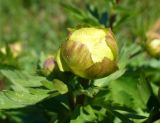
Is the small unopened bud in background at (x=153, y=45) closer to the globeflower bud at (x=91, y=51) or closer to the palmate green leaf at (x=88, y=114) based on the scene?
the palmate green leaf at (x=88, y=114)

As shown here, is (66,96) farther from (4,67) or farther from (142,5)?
(142,5)

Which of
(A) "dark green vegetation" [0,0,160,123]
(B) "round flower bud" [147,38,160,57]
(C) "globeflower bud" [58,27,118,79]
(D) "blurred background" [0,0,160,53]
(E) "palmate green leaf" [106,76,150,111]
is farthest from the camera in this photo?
(D) "blurred background" [0,0,160,53]

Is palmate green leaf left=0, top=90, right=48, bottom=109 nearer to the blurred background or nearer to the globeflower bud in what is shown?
the globeflower bud

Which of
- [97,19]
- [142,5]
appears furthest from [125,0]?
[97,19]

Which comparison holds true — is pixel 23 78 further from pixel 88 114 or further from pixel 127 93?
pixel 127 93

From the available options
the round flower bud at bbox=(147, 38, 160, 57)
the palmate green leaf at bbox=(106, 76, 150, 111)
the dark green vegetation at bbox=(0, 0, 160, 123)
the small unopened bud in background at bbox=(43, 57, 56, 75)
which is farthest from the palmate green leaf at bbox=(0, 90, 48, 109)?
the round flower bud at bbox=(147, 38, 160, 57)
